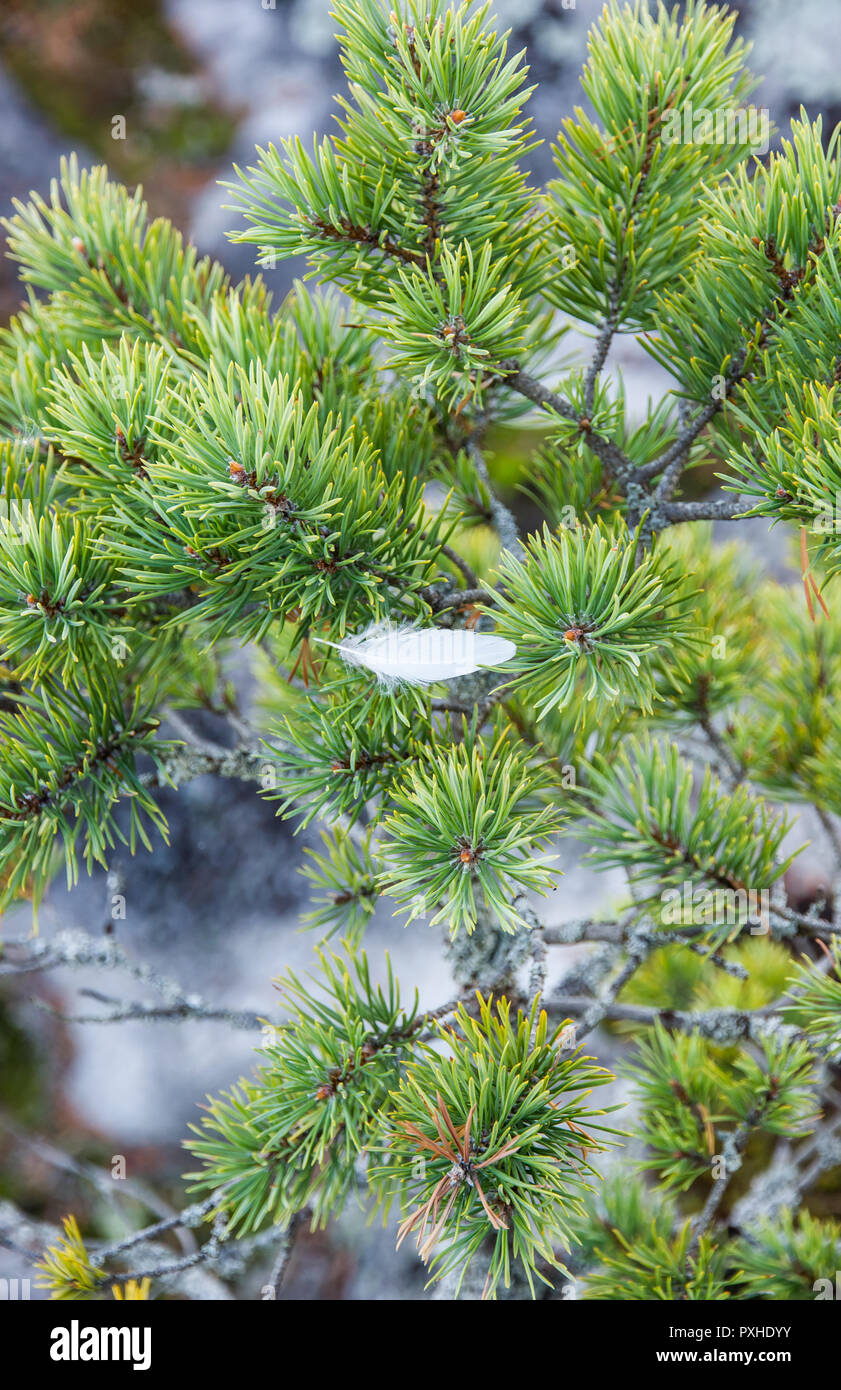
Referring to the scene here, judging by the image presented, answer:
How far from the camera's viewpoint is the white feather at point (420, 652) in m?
0.32

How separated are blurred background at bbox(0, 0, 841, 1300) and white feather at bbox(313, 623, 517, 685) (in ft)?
1.63

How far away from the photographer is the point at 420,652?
1.08 ft

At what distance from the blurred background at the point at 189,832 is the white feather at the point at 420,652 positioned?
50cm

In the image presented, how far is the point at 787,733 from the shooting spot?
1.83ft

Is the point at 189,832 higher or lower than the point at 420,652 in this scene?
higher

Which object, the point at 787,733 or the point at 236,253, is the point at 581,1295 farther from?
the point at 236,253

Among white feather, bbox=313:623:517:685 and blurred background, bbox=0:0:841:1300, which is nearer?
white feather, bbox=313:623:517:685

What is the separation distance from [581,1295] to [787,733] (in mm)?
355

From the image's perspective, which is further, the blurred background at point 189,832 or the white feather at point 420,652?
the blurred background at point 189,832

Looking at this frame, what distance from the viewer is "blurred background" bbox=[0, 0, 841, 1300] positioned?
2.63ft

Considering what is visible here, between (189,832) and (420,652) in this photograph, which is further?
(189,832)

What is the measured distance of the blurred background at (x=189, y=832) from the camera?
80cm

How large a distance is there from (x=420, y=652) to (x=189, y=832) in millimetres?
588
